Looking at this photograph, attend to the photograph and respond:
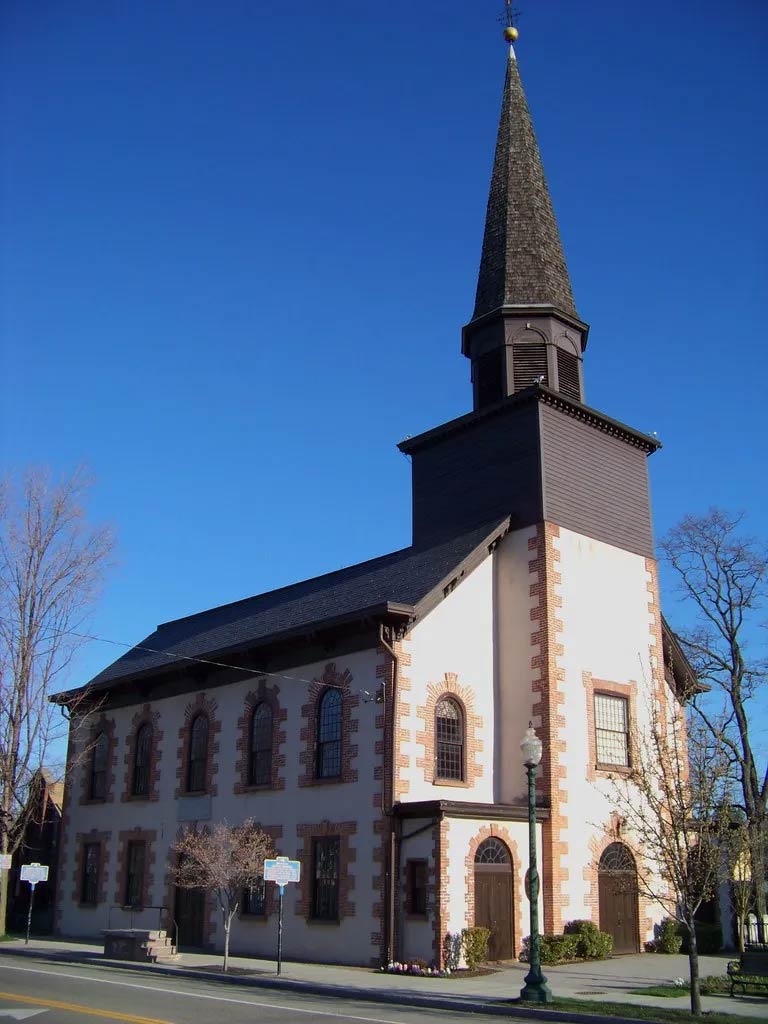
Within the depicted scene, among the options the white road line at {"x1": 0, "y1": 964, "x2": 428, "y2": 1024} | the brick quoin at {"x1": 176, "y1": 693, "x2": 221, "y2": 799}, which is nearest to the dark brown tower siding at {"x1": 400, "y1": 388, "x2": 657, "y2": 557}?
the brick quoin at {"x1": 176, "y1": 693, "x2": 221, "y2": 799}

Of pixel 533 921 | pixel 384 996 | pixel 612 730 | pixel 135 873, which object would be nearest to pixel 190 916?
pixel 135 873

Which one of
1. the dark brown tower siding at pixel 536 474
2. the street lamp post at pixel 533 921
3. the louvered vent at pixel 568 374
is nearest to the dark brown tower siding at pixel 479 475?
the dark brown tower siding at pixel 536 474

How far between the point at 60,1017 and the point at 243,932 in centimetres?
1400

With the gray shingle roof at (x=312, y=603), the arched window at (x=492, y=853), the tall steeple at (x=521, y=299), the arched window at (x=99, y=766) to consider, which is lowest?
the arched window at (x=492, y=853)

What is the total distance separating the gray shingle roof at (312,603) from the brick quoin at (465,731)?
7.81ft

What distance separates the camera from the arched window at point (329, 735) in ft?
87.7

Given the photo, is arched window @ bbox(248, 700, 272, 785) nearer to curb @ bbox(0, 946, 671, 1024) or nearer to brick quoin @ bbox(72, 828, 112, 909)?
curb @ bbox(0, 946, 671, 1024)

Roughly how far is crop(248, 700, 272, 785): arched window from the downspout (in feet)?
17.5

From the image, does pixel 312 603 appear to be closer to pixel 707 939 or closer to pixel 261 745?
pixel 261 745

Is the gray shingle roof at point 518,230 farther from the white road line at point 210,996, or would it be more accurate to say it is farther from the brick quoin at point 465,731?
the white road line at point 210,996

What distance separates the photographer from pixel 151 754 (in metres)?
33.7

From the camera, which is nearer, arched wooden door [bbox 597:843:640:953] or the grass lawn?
the grass lawn

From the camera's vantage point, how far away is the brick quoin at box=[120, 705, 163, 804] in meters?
32.9

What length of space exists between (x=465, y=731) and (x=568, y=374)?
1176 cm
